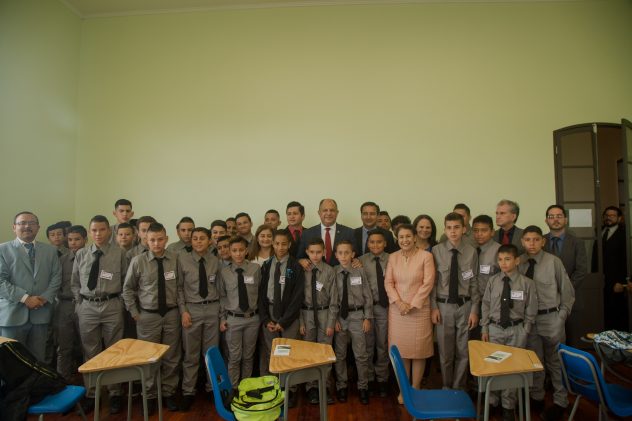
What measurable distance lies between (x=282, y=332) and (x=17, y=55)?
15.6 feet

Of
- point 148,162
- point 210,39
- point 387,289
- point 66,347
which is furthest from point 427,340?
point 210,39

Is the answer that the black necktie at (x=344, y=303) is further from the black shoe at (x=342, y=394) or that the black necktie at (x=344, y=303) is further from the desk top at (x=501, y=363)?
the desk top at (x=501, y=363)

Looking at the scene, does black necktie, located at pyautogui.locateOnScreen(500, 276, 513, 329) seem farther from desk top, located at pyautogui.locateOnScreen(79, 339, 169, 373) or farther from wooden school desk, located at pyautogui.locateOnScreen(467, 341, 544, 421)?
desk top, located at pyautogui.locateOnScreen(79, 339, 169, 373)

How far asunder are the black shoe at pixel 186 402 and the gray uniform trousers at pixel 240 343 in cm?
40

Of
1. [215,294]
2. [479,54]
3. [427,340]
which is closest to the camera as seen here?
[427,340]

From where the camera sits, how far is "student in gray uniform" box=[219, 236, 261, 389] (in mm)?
3361

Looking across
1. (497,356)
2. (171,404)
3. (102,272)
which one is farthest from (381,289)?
(102,272)

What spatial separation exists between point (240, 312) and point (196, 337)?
0.48 m

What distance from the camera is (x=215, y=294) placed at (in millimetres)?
3512

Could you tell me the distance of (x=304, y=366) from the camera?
2.38m

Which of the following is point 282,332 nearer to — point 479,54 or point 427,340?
point 427,340

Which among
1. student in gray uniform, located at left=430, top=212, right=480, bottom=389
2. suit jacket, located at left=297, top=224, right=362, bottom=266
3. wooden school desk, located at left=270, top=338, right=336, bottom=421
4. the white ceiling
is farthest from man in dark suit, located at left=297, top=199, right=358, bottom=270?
the white ceiling

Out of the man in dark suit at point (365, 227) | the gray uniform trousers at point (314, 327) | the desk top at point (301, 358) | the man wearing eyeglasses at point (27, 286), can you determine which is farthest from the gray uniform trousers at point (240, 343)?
the man wearing eyeglasses at point (27, 286)

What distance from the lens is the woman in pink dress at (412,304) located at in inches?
127
